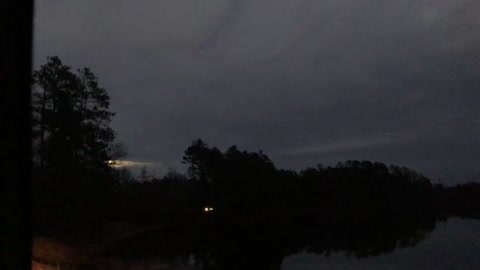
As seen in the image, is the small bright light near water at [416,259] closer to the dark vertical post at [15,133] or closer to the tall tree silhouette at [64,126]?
the tall tree silhouette at [64,126]

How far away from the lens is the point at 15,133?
7652 millimetres

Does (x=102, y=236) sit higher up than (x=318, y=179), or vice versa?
(x=318, y=179)

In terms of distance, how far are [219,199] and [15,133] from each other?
68102 millimetres

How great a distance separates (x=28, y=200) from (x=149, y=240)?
51.8 m

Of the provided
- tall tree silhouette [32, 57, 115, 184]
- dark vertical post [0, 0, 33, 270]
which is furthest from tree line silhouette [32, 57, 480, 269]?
dark vertical post [0, 0, 33, 270]

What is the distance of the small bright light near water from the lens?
139ft

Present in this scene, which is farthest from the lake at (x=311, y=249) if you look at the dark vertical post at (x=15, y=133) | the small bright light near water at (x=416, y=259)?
the dark vertical post at (x=15, y=133)

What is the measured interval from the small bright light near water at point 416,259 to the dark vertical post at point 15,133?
35.5 m

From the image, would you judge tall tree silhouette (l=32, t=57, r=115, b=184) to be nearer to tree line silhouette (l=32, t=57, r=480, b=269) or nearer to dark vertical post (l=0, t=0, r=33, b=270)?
tree line silhouette (l=32, t=57, r=480, b=269)

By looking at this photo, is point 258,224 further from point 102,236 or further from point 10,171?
point 10,171

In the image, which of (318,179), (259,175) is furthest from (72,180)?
(318,179)

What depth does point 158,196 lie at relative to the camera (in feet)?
272

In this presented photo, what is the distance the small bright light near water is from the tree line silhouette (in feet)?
5.98

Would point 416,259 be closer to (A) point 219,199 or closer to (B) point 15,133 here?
(A) point 219,199
